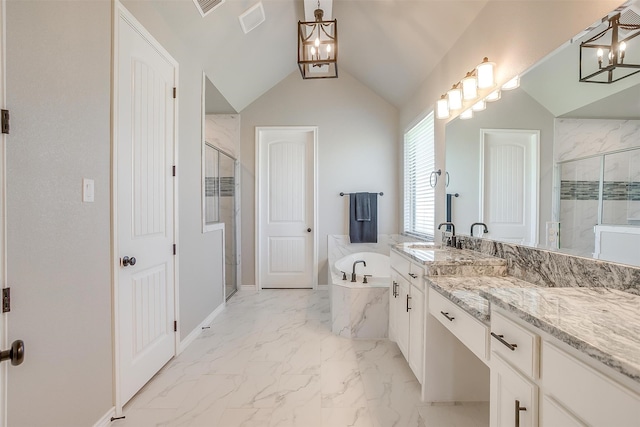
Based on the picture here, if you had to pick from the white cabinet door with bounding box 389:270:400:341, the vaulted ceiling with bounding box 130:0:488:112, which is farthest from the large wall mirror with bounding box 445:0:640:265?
the vaulted ceiling with bounding box 130:0:488:112

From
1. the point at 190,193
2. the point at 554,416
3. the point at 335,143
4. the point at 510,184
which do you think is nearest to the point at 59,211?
the point at 190,193

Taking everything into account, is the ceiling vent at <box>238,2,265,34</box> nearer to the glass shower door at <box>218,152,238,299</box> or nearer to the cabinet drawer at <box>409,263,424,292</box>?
the glass shower door at <box>218,152,238,299</box>

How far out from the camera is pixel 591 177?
1.21 metres

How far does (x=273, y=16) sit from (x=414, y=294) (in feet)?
8.99

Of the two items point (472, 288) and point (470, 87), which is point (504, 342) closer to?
point (472, 288)

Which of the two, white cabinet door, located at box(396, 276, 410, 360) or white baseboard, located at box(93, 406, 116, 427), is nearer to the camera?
white baseboard, located at box(93, 406, 116, 427)

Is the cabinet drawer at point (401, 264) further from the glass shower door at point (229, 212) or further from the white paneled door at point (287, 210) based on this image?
the glass shower door at point (229, 212)

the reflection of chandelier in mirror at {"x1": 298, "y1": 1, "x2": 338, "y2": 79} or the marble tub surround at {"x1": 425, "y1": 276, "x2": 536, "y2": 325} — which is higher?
the reflection of chandelier in mirror at {"x1": 298, "y1": 1, "x2": 338, "y2": 79}

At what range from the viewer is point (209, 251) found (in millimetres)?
2904

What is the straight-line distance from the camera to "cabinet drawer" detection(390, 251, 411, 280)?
1956mm

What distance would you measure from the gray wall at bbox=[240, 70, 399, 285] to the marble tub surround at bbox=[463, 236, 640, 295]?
232 centimetres

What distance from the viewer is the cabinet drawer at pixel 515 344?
820 mm

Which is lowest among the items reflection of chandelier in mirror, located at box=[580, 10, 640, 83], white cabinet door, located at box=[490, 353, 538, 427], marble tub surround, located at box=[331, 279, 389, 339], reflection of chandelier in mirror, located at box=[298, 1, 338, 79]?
marble tub surround, located at box=[331, 279, 389, 339]

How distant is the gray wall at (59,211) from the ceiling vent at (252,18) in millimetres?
1255
